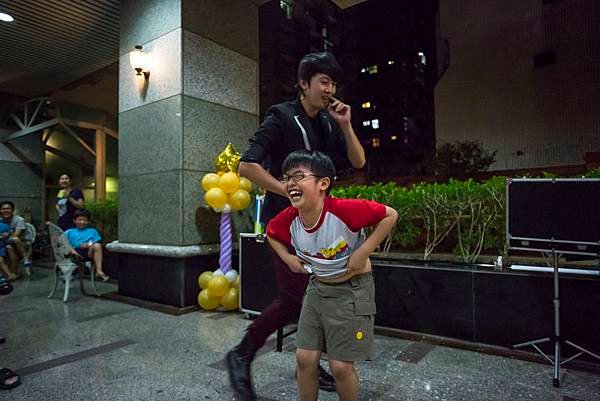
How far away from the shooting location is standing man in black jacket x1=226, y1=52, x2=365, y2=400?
1743mm

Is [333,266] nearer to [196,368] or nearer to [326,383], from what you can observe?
[326,383]

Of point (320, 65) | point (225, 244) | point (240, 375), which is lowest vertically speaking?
point (240, 375)

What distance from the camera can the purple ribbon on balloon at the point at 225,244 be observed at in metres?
4.34

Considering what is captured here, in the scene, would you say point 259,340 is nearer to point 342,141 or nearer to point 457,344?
point 342,141

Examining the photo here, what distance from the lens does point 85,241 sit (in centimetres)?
539

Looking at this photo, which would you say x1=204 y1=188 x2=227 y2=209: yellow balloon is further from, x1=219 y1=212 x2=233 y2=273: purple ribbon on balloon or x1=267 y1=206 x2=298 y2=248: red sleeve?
x1=267 y1=206 x2=298 y2=248: red sleeve

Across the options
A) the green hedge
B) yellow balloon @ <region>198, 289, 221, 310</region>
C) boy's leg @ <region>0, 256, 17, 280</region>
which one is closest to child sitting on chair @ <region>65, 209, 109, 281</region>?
boy's leg @ <region>0, 256, 17, 280</region>

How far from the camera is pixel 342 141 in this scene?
6.57 feet

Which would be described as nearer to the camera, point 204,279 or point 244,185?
point 204,279

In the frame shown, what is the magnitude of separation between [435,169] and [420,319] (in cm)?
281

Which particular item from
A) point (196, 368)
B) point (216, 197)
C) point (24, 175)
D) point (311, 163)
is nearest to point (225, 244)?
point (216, 197)

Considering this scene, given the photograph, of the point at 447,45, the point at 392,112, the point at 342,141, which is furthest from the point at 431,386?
the point at 392,112

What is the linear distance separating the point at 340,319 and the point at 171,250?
10.9 ft

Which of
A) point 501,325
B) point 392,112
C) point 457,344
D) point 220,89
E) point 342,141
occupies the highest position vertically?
point 392,112
